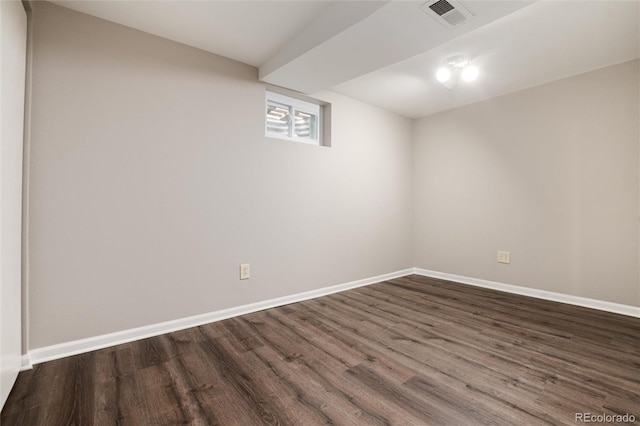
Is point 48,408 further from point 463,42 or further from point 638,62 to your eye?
point 638,62

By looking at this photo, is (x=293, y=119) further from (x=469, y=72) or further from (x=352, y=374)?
(x=352, y=374)

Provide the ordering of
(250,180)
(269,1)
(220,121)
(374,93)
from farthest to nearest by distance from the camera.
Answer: (374,93) < (250,180) < (220,121) < (269,1)

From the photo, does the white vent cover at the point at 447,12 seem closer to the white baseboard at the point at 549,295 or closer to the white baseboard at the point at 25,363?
the white baseboard at the point at 549,295

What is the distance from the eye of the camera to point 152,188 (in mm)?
2088

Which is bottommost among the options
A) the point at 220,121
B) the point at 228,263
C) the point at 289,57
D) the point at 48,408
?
the point at 48,408

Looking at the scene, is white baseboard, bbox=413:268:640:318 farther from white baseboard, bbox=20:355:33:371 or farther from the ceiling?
white baseboard, bbox=20:355:33:371

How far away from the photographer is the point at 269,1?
69.5 inches

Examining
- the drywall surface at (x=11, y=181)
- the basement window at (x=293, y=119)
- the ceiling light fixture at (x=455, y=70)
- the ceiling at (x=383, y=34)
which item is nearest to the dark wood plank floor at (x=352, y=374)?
the drywall surface at (x=11, y=181)

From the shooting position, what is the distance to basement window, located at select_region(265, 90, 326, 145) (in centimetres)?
284

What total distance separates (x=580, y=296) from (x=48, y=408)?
410 cm

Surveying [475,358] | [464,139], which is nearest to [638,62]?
[464,139]

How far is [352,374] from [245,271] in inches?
52.4

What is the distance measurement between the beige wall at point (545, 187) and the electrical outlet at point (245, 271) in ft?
8.64

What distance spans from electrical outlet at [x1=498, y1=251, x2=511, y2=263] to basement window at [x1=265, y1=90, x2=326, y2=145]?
2479 millimetres
